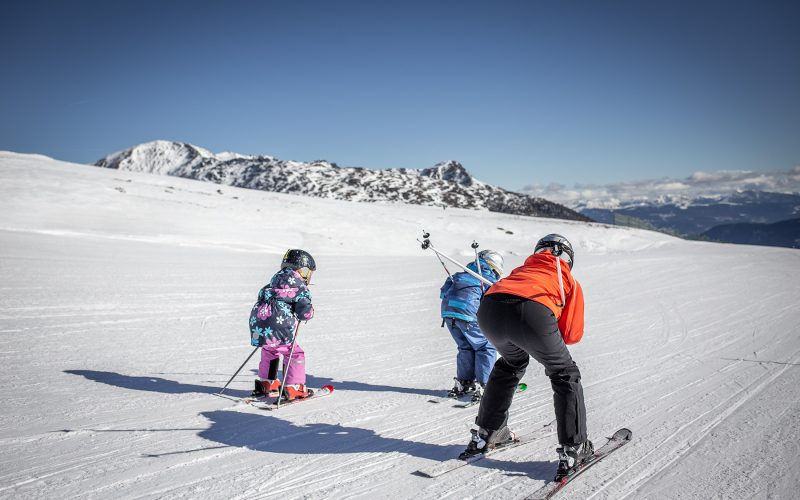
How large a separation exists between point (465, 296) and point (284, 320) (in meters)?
2.13

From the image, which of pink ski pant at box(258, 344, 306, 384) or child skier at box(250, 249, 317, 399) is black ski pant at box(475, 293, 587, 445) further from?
pink ski pant at box(258, 344, 306, 384)

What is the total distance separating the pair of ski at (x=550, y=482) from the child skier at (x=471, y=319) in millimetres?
1127

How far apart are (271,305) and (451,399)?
2.41 m

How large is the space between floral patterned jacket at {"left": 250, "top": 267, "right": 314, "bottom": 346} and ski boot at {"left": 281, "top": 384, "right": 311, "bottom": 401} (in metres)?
0.54

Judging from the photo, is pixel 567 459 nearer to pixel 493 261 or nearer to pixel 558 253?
pixel 558 253

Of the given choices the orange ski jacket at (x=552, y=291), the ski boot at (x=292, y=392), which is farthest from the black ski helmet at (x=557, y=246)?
the ski boot at (x=292, y=392)

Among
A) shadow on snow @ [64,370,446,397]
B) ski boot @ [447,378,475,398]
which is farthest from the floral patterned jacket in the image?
ski boot @ [447,378,475,398]

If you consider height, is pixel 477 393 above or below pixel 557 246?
below

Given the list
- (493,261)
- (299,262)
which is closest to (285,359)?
(299,262)

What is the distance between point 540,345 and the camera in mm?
3322

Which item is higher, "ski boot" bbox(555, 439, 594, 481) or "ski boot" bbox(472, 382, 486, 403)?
"ski boot" bbox(555, 439, 594, 481)

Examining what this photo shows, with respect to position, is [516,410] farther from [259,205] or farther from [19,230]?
[259,205]

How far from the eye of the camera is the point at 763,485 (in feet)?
11.2

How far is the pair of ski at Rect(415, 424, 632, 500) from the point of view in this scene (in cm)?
328
